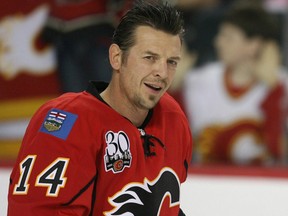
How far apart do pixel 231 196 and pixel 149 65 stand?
3.88 ft

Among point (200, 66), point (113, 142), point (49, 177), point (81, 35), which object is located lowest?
point (49, 177)

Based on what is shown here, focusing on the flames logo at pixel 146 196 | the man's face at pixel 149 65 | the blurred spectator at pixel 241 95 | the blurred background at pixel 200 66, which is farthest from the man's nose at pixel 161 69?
the blurred spectator at pixel 241 95

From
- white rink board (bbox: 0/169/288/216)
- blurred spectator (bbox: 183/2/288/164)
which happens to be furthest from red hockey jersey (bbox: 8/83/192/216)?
blurred spectator (bbox: 183/2/288/164)

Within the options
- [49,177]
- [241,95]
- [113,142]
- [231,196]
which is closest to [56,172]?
[49,177]

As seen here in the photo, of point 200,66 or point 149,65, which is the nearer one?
point 149,65

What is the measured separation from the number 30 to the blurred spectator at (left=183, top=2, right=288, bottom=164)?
196 centimetres

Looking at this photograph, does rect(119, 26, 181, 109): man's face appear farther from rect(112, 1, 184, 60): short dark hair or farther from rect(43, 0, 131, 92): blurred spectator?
rect(43, 0, 131, 92): blurred spectator

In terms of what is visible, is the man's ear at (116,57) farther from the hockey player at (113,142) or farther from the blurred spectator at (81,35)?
the blurred spectator at (81,35)

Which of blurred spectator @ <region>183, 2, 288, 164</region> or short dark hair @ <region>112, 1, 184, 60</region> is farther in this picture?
blurred spectator @ <region>183, 2, 288, 164</region>

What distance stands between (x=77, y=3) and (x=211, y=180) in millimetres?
1244

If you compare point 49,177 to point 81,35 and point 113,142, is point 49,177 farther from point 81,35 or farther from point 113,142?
point 81,35

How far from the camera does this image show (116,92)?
187 cm

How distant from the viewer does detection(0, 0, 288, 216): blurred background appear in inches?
144

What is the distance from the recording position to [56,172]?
68.4 inches
